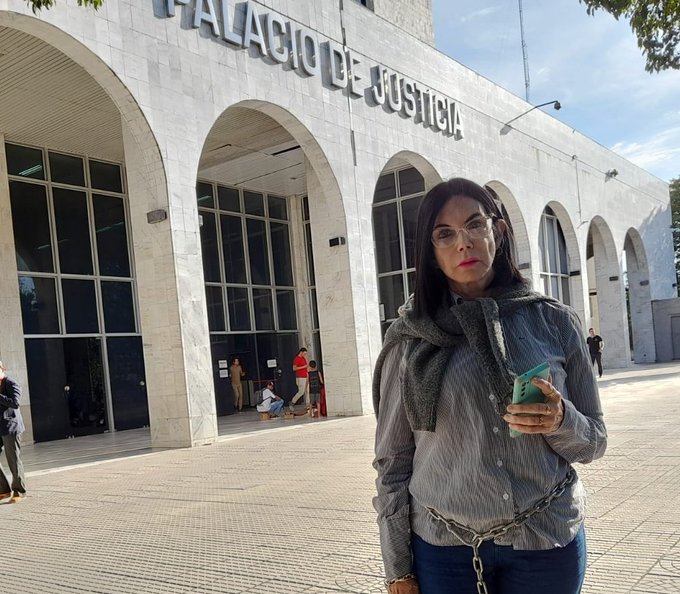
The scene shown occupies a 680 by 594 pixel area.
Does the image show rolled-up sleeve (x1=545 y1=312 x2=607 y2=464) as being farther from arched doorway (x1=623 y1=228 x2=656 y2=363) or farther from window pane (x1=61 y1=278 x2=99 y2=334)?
arched doorway (x1=623 y1=228 x2=656 y2=363)

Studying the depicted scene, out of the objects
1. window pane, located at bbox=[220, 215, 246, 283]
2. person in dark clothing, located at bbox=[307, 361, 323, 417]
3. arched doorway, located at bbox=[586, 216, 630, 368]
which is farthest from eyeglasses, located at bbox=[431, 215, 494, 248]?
arched doorway, located at bbox=[586, 216, 630, 368]

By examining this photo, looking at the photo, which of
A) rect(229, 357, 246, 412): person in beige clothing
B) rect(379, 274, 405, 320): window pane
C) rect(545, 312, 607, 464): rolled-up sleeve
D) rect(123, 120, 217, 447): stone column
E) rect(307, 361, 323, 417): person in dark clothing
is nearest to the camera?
rect(545, 312, 607, 464): rolled-up sleeve

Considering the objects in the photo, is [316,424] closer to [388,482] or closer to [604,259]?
[388,482]

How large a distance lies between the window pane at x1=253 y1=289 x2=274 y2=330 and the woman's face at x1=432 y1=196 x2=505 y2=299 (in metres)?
21.3

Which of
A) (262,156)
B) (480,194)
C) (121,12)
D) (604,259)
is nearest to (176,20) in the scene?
(121,12)

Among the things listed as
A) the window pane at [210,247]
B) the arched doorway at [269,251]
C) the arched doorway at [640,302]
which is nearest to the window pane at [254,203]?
the arched doorway at [269,251]

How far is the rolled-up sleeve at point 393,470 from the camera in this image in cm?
195

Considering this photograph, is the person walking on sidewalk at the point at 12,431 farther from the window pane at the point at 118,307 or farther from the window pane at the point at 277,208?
the window pane at the point at 277,208

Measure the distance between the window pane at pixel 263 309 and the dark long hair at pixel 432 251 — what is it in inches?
837

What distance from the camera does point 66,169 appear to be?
1817 centimetres

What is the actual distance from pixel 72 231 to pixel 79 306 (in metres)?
1.99

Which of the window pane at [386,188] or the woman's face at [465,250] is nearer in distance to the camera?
the woman's face at [465,250]

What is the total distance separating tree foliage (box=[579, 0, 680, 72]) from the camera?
7.71 metres

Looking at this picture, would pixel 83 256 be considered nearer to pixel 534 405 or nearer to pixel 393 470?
pixel 393 470
